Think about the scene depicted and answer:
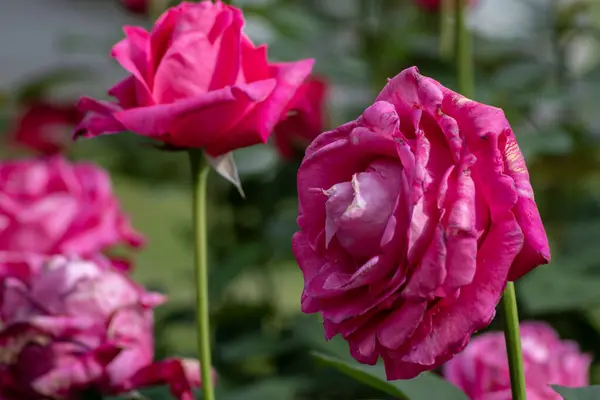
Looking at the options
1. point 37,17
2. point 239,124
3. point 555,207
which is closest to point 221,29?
point 239,124

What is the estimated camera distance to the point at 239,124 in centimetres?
38

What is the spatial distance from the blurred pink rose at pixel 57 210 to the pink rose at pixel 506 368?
0.28 m

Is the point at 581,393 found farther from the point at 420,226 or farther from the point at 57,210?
the point at 57,210

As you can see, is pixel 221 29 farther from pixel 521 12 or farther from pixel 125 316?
pixel 521 12

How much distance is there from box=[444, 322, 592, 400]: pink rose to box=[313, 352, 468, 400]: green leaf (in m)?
0.04

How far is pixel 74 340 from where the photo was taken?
0.43m

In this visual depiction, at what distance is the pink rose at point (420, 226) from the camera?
257 mm

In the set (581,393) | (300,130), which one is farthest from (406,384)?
(300,130)

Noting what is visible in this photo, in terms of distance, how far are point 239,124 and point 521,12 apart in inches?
36.2

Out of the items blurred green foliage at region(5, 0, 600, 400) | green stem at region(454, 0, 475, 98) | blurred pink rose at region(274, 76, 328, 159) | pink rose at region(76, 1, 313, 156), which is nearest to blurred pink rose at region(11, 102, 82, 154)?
blurred green foliage at region(5, 0, 600, 400)

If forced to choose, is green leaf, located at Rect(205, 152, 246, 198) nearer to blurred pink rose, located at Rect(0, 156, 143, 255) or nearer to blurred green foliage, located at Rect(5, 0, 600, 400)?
blurred green foliage, located at Rect(5, 0, 600, 400)

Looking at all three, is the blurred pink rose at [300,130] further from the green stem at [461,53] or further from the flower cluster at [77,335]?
the flower cluster at [77,335]

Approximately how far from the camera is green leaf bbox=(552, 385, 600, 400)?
330 mm

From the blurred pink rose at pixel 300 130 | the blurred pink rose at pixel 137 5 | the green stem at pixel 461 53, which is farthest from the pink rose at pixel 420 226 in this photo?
the blurred pink rose at pixel 137 5
